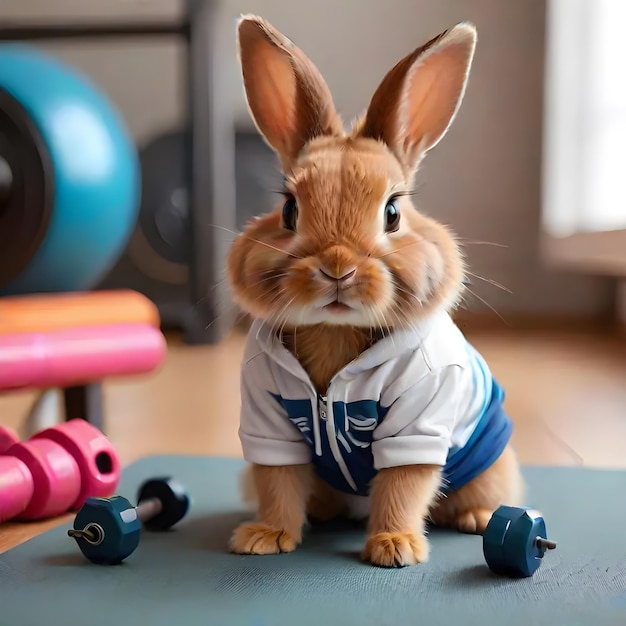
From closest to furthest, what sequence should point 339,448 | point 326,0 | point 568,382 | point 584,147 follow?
point 339,448 → point 568,382 → point 584,147 → point 326,0

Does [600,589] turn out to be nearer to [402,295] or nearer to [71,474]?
[402,295]

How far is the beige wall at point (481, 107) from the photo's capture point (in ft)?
11.4

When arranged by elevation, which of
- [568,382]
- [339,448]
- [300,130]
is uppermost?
[300,130]

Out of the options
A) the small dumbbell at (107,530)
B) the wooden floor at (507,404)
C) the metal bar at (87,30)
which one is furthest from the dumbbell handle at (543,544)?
the metal bar at (87,30)

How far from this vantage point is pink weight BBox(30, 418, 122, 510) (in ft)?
4.01

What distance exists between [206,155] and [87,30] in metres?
0.54

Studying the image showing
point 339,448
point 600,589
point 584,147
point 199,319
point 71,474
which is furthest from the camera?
point 584,147

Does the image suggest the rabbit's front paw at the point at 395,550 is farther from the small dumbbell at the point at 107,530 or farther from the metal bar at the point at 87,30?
the metal bar at the point at 87,30

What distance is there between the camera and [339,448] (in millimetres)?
1004

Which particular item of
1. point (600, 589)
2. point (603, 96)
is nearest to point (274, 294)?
point (600, 589)

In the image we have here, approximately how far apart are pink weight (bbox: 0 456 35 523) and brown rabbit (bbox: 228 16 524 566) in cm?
32

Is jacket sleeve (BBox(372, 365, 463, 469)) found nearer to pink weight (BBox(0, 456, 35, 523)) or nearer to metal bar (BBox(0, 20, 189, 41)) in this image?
pink weight (BBox(0, 456, 35, 523))

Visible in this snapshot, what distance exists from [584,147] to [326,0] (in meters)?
1.19

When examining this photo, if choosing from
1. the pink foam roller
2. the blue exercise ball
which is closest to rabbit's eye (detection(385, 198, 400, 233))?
the pink foam roller
